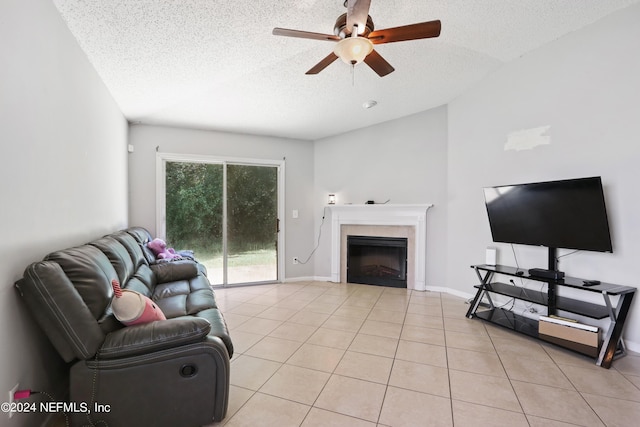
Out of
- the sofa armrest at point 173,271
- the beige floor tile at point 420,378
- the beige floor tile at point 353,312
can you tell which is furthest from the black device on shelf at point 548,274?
the sofa armrest at point 173,271

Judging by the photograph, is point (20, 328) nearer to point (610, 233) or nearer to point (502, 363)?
point (502, 363)

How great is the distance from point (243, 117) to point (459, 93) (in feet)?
9.69

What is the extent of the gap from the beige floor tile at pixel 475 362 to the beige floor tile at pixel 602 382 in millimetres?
452

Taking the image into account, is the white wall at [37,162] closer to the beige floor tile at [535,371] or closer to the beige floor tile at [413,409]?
the beige floor tile at [413,409]

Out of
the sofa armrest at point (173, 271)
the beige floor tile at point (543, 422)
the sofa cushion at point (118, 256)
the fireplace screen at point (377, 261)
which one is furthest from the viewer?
the fireplace screen at point (377, 261)

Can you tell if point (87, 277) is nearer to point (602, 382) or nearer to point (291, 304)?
point (291, 304)

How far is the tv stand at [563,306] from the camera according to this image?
2314mm

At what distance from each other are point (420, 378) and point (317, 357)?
2.66 ft

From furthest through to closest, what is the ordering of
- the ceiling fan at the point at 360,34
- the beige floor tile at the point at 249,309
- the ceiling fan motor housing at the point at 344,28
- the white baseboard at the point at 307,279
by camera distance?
the white baseboard at the point at 307,279
the beige floor tile at the point at 249,309
the ceiling fan motor housing at the point at 344,28
the ceiling fan at the point at 360,34

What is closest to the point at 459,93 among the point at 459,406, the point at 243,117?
the point at 243,117

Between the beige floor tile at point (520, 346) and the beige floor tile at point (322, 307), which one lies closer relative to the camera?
the beige floor tile at point (520, 346)

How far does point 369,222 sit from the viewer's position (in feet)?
16.1

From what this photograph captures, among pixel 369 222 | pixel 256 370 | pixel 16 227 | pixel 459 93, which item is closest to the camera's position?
pixel 16 227

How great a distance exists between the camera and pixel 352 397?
1.94 metres
